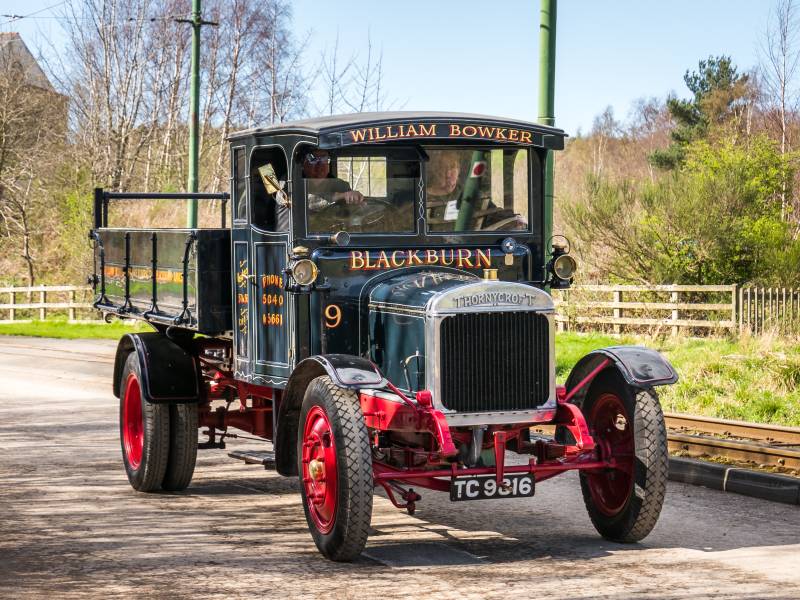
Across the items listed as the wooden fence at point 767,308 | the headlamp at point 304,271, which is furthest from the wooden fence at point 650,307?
the headlamp at point 304,271

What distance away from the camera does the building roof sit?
4506cm

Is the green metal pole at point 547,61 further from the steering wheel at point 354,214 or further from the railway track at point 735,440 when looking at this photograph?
the steering wheel at point 354,214

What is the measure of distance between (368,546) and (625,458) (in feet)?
5.21

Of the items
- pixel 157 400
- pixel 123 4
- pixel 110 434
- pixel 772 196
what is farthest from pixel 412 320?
pixel 123 4

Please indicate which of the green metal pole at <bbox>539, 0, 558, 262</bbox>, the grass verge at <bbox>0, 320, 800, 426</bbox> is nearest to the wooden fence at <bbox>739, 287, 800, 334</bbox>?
the grass verge at <bbox>0, 320, 800, 426</bbox>

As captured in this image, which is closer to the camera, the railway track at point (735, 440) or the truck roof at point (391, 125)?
the truck roof at point (391, 125)

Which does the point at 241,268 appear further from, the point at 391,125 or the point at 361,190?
the point at 391,125

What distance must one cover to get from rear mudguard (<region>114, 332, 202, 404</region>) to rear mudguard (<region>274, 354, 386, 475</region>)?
1.61 meters

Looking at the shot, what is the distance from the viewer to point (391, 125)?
805 cm

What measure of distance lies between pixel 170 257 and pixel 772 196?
60.2 ft

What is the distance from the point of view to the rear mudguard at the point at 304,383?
707 cm

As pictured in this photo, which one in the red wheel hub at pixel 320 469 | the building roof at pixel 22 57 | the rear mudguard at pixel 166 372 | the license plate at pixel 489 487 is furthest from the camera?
the building roof at pixel 22 57

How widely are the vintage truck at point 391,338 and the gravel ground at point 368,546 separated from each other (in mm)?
307

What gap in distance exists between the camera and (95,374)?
62.3 ft
